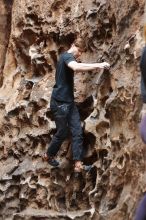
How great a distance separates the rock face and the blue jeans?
0.12 meters

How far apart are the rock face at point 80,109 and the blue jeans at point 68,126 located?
116 mm

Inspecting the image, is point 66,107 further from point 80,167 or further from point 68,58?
point 80,167

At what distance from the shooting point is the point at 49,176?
6.28m

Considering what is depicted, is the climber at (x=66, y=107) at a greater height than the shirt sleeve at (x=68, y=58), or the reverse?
the shirt sleeve at (x=68, y=58)

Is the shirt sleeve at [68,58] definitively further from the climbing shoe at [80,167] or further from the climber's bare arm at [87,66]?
the climbing shoe at [80,167]

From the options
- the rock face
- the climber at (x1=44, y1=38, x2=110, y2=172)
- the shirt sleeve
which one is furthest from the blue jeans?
the shirt sleeve

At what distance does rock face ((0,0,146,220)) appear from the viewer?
5.04 meters

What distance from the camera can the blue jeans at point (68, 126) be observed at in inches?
222

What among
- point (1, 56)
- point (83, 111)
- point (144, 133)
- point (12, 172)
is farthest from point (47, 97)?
point (144, 133)

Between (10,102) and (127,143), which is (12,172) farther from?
(127,143)

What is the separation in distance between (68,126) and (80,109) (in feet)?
1.54

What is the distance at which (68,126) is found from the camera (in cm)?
574

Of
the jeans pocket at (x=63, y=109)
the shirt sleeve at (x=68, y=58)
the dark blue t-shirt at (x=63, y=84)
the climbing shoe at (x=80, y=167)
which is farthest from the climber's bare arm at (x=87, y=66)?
the climbing shoe at (x=80, y=167)

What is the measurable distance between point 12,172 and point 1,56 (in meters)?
1.91
